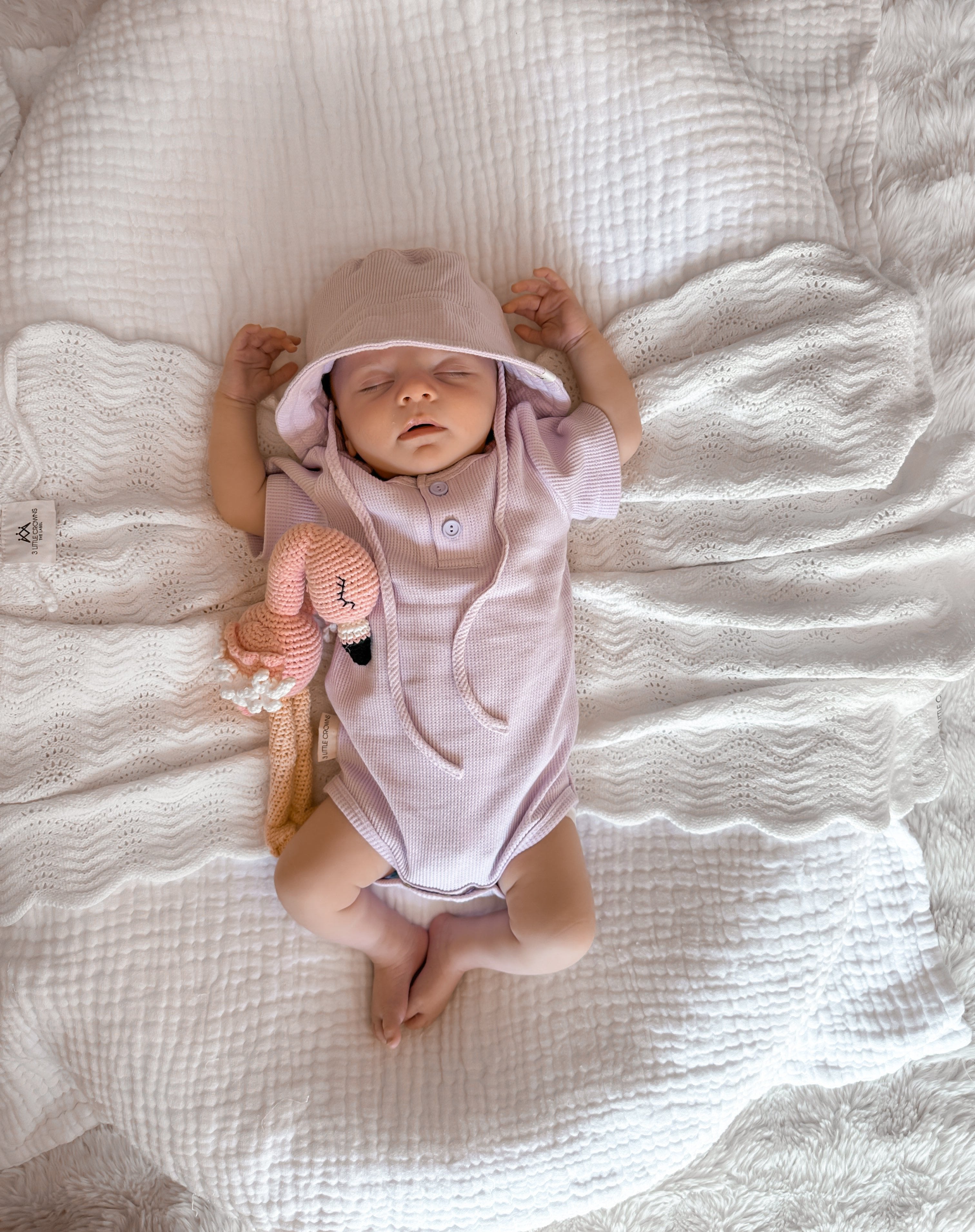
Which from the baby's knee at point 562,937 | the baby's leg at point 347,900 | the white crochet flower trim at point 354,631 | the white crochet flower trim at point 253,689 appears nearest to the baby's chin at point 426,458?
the white crochet flower trim at point 354,631

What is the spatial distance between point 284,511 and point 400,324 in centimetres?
33

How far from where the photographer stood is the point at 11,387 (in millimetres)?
1353

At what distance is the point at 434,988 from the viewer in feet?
4.44

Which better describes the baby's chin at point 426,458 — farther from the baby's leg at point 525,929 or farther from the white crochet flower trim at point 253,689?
the baby's leg at point 525,929

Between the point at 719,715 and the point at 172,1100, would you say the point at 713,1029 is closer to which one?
the point at 719,715

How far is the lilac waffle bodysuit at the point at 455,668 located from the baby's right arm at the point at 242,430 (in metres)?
0.07

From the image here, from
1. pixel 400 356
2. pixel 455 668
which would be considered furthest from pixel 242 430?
pixel 455 668

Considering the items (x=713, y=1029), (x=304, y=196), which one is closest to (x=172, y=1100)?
A: (x=713, y=1029)

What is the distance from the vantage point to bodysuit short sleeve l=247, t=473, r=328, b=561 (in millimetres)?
1337

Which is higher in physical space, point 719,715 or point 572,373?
point 572,373

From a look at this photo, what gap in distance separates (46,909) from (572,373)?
3.92ft

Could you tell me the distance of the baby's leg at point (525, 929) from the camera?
1.25m

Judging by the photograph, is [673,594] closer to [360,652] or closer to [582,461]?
[582,461]

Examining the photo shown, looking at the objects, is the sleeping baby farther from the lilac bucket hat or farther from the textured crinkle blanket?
the textured crinkle blanket
